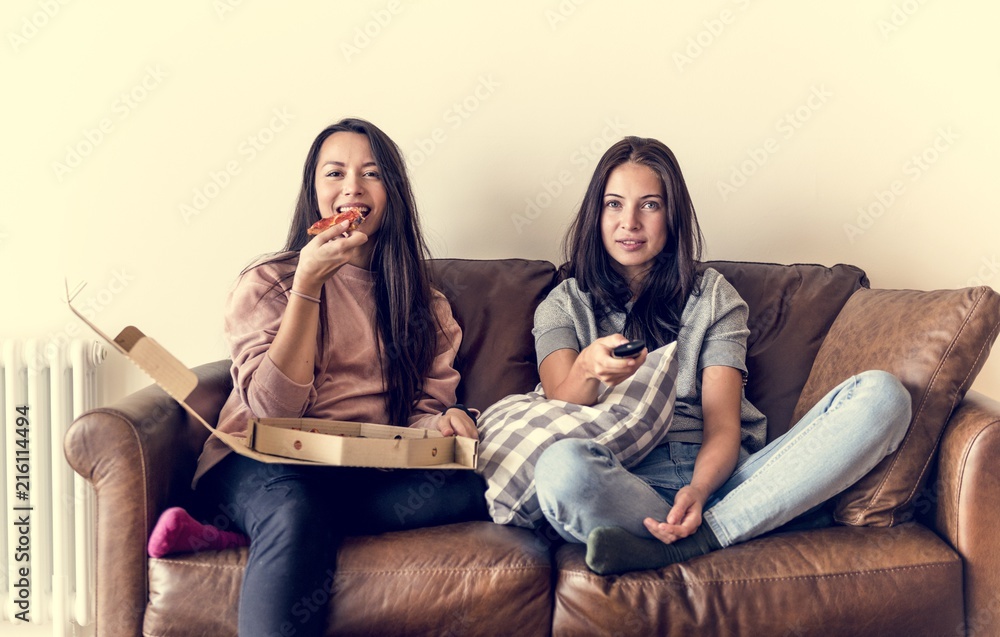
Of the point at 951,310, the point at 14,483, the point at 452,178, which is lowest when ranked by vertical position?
the point at 14,483

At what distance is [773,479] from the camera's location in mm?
1440

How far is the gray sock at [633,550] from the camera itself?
4.33 ft

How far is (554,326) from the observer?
5.91ft

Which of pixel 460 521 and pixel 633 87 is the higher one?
pixel 633 87

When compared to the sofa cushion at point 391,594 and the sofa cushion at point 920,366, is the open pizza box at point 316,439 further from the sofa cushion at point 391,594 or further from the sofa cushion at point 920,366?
the sofa cushion at point 920,366

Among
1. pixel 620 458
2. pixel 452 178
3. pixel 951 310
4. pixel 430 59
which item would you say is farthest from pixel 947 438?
pixel 430 59

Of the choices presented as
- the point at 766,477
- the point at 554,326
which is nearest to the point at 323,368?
the point at 554,326

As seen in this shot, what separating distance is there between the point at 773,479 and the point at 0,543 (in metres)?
1.73

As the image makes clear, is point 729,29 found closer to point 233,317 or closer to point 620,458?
point 620,458

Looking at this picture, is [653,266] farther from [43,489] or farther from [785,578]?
[43,489]

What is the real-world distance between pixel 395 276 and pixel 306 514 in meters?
0.58

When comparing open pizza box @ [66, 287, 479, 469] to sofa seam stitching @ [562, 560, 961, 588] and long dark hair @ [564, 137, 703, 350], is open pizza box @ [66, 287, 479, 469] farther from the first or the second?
long dark hair @ [564, 137, 703, 350]

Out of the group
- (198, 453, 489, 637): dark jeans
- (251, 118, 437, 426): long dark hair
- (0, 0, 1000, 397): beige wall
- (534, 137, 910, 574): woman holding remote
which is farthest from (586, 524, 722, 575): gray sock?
(0, 0, 1000, 397): beige wall

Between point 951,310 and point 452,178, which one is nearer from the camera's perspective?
point 951,310
